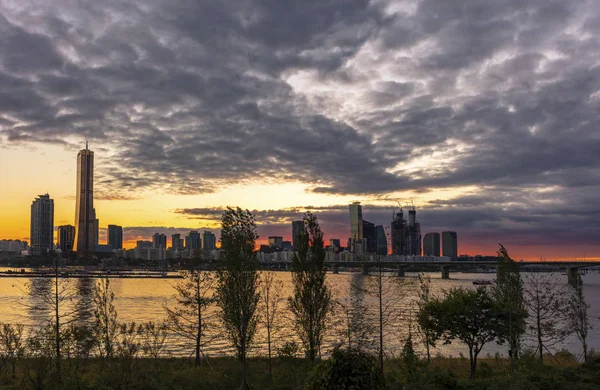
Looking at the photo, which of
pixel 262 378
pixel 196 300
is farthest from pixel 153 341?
pixel 262 378

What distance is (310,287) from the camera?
4316 centimetres

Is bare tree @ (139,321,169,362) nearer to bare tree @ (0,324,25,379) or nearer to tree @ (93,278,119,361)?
tree @ (93,278,119,361)

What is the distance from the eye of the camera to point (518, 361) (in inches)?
1559

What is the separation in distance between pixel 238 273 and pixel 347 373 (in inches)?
867

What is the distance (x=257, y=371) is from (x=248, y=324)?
6.21 metres

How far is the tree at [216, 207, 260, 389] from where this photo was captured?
35.1 m

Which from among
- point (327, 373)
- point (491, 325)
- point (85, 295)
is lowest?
point (85, 295)

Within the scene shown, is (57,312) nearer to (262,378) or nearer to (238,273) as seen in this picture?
(238,273)

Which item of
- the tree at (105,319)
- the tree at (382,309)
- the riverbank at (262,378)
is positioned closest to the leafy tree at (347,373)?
the tree at (382,309)

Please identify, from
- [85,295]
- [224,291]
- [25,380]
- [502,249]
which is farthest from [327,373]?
[85,295]

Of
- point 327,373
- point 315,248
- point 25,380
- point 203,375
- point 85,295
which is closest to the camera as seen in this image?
point 327,373

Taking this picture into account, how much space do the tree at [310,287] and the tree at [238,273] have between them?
22.6 feet

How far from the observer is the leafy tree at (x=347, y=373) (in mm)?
13922

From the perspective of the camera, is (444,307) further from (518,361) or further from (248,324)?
(248,324)
